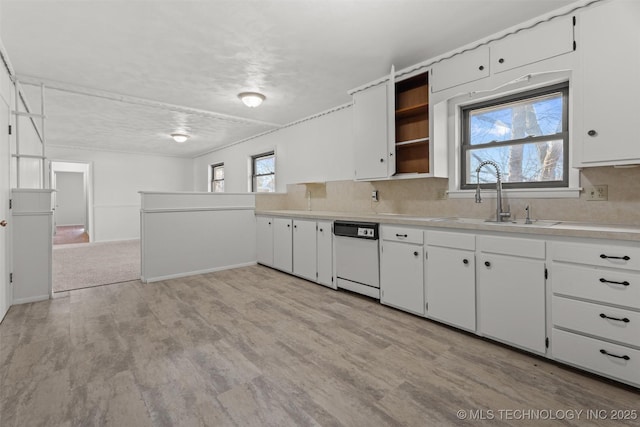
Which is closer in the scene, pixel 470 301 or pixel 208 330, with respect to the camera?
pixel 470 301

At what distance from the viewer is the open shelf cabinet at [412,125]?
3299 mm

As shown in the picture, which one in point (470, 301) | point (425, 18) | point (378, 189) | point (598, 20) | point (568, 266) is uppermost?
point (425, 18)

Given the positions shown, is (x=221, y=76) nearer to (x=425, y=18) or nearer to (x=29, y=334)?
(x=425, y=18)

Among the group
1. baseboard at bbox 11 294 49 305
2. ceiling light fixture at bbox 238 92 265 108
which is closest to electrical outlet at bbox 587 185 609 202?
ceiling light fixture at bbox 238 92 265 108

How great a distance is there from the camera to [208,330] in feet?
8.31

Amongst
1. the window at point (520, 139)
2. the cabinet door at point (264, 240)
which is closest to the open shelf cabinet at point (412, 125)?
the window at point (520, 139)

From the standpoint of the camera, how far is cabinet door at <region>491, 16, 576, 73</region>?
88.5 inches

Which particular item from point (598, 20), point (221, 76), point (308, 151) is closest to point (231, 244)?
point (308, 151)

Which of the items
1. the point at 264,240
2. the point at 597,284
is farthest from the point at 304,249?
the point at 597,284

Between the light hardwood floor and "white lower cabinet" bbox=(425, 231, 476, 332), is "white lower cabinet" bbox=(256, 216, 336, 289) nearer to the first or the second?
the light hardwood floor

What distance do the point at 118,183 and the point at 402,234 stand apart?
823 cm

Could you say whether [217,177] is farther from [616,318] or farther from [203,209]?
[616,318]

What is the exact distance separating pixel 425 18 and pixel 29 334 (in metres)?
4.06

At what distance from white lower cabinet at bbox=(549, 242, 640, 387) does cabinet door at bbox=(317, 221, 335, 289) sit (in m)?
2.16
